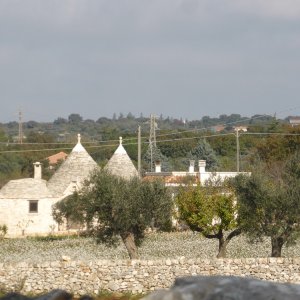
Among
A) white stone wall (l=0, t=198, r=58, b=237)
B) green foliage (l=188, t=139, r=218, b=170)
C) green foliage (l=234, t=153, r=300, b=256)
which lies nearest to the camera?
green foliage (l=234, t=153, r=300, b=256)

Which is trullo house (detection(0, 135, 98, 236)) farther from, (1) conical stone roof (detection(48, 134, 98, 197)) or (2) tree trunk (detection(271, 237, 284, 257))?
(2) tree trunk (detection(271, 237, 284, 257))

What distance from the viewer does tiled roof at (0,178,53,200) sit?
5488 centimetres

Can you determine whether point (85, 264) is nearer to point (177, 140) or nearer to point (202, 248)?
point (202, 248)

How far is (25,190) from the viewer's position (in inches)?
2174

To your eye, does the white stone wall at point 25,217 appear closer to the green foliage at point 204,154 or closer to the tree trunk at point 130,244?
the tree trunk at point 130,244

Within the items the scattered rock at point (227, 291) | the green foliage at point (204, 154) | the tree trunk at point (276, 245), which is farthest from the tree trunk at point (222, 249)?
the green foliage at point (204, 154)

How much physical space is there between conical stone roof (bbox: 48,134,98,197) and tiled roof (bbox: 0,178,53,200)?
2.37 feet

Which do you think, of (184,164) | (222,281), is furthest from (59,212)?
(184,164)

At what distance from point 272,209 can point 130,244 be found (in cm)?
512

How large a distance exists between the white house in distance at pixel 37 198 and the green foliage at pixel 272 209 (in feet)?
70.5

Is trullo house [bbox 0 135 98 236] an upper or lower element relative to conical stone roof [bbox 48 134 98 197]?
lower

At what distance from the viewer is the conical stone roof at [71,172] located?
56.2 metres

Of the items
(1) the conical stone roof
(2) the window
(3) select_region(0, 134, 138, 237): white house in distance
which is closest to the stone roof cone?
(3) select_region(0, 134, 138, 237): white house in distance

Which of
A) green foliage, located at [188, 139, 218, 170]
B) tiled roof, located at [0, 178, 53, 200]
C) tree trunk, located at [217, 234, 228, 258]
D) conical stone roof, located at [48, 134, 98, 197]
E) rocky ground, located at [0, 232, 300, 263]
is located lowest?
rocky ground, located at [0, 232, 300, 263]
